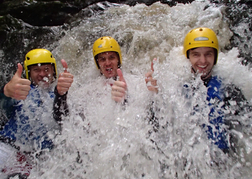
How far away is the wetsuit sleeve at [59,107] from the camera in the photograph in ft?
8.37

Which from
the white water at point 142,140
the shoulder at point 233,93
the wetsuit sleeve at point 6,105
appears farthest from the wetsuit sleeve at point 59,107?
the shoulder at point 233,93

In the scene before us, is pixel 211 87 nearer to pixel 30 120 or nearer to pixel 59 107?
pixel 59 107

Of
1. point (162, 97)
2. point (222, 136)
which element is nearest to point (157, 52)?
point (162, 97)

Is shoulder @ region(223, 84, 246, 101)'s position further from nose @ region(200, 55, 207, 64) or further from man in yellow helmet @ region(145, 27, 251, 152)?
nose @ region(200, 55, 207, 64)

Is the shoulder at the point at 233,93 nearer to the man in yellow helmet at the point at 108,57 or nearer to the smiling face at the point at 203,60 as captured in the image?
the smiling face at the point at 203,60

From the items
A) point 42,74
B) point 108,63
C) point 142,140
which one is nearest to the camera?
point 142,140

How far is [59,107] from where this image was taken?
2.58 metres

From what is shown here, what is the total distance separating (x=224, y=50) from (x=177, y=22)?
5.38 ft

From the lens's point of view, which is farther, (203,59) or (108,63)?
(108,63)

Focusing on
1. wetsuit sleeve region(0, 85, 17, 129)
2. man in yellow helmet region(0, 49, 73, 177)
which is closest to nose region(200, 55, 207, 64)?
man in yellow helmet region(0, 49, 73, 177)

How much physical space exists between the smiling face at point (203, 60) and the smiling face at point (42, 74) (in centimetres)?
260

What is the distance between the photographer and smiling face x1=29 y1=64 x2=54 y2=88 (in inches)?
126

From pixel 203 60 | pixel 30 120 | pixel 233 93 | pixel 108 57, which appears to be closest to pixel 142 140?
pixel 233 93

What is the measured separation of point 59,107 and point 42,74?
1018 mm
